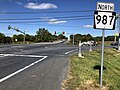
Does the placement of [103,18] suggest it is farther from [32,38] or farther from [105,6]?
Answer: [32,38]

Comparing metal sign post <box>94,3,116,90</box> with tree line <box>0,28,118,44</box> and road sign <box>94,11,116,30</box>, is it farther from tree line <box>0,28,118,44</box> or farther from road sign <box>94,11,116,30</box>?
tree line <box>0,28,118,44</box>

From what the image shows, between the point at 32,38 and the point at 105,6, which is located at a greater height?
the point at 105,6

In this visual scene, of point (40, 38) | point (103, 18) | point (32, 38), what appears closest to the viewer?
point (103, 18)

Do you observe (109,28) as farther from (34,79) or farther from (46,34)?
(46,34)

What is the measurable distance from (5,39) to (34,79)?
92.6 m

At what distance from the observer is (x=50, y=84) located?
8.43 m

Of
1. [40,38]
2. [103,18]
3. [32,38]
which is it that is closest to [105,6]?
[103,18]

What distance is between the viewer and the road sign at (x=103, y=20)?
7824mm

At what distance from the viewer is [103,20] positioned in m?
7.84

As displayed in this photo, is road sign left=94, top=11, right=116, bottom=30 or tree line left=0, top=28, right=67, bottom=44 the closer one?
road sign left=94, top=11, right=116, bottom=30

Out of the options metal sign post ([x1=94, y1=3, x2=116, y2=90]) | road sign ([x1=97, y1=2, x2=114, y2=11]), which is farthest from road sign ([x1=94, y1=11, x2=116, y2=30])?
road sign ([x1=97, y1=2, x2=114, y2=11])

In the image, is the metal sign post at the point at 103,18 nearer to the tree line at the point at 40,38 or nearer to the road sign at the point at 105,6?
the road sign at the point at 105,6

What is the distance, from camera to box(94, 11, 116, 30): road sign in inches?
308

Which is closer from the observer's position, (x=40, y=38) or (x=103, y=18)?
(x=103, y=18)
